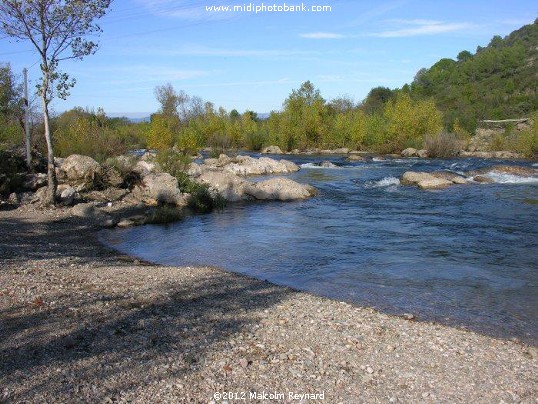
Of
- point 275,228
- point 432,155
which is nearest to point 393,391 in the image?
point 275,228

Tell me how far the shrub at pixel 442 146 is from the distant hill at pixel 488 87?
23691 mm

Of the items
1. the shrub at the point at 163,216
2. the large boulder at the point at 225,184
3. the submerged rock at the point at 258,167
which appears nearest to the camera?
the shrub at the point at 163,216

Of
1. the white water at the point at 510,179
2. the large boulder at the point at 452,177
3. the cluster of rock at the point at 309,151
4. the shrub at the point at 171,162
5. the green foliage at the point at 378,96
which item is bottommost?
the white water at the point at 510,179

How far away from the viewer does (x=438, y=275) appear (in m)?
11.5

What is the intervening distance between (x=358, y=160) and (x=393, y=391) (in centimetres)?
4013

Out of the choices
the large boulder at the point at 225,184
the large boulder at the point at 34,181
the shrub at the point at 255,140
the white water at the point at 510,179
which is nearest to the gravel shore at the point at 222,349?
the large boulder at the point at 34,181

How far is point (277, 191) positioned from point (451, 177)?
1133 centimetres

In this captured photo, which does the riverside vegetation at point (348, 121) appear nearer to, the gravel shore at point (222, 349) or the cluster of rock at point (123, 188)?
the cluster of rock at point (123, 188)

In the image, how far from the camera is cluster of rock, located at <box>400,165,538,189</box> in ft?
90.8

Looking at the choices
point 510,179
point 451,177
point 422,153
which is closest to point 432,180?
point 451,177

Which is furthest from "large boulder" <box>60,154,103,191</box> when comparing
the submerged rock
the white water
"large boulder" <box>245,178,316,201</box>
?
the white water

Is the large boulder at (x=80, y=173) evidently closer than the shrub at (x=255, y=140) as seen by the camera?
Yes

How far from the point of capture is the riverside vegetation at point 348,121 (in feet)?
98.1

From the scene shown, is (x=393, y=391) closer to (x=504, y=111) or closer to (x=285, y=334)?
(x=285, y=334)
